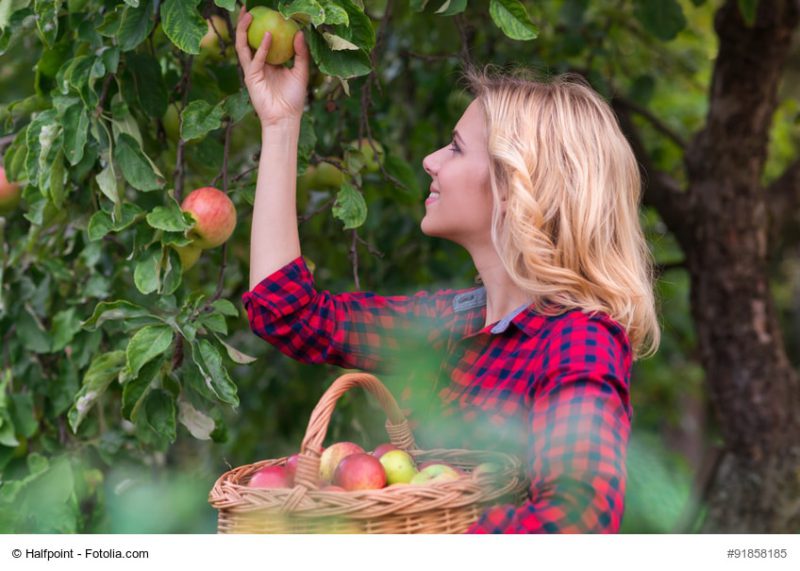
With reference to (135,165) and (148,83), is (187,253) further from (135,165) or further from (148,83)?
(148,83)

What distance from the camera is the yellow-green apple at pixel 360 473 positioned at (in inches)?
44.6

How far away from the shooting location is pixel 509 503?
1.11m

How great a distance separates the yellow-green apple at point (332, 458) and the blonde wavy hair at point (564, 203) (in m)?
0.31

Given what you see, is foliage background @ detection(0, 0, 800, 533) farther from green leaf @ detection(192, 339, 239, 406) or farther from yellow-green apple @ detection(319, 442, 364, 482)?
yellow-green apple @ detection(319, 442, 364, 482)

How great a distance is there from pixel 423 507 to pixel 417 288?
5.09ft

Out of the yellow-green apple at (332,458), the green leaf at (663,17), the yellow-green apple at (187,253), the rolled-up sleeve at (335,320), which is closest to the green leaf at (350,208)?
the rolled-up sleeve at (335,320)

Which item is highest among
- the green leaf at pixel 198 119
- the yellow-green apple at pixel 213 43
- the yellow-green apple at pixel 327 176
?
the yellow-green apple at pixel 213 43

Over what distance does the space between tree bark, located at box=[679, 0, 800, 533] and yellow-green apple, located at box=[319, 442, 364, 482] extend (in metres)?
1.69

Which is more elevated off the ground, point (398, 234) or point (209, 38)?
point (209, 38)

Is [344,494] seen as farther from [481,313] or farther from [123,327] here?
[123,327]

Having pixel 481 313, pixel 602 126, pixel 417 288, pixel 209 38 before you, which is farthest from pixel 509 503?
pixel 417 288

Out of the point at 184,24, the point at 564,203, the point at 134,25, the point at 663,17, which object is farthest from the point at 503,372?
the point at 663,17

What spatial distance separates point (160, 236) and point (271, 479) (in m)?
0.48

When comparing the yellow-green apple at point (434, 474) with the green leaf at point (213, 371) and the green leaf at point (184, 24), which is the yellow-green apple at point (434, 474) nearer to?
the green leaf at point (213, 371)
